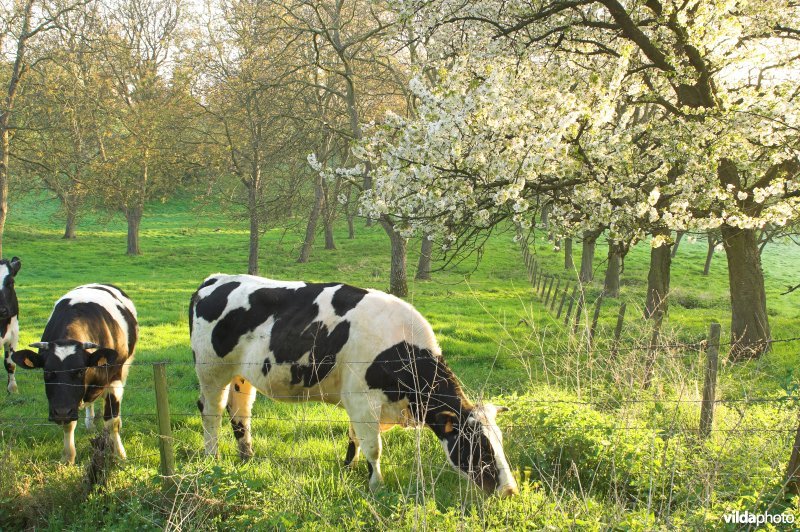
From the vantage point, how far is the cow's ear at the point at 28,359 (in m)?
6.38

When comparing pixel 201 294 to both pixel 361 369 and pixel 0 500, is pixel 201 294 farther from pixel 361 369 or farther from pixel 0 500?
pixel 0 500

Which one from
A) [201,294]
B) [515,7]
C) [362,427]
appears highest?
[515,7]

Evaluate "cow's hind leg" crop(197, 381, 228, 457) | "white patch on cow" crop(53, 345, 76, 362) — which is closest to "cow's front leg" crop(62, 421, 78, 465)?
"white patch on cow" crop(53, 345, 76, 362)

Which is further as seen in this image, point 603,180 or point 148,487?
point 603,180

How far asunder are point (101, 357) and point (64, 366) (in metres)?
0.36

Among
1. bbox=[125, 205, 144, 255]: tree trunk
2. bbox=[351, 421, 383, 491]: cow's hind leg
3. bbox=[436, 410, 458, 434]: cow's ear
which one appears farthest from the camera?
bbox=[125, 205, 144, 255]: tree trunk

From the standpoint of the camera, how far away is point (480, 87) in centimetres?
908

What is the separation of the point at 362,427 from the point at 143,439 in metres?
2.91

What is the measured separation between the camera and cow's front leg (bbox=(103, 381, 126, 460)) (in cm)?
667

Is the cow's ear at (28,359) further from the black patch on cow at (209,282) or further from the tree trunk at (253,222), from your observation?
the tree trunk at (253,222)

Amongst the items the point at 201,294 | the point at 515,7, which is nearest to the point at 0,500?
the point at 201,294

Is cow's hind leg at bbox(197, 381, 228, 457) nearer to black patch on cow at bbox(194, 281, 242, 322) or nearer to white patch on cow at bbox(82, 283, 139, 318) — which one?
black patch on cow at bbox(194, 281, 242, 322)

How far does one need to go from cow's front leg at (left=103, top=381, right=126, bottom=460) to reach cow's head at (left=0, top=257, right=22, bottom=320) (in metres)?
4.15

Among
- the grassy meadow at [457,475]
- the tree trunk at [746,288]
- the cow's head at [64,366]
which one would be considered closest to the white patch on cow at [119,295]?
the grassy meadow at [457,475]
